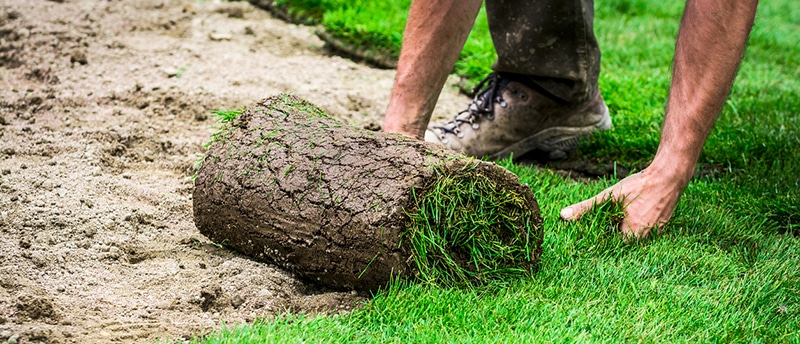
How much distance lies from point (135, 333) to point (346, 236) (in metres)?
0.61

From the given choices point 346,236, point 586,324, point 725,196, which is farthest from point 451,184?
point 725,196

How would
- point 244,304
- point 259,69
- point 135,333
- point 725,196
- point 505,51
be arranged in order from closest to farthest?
point 135,333 → point 244,304 → point 725,196 → point 505,51 → point 259,69

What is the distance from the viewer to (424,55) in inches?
120

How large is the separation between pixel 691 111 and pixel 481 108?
1.13 m

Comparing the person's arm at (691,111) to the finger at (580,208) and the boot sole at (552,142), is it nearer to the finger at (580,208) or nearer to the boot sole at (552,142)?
the finger at (580,208)

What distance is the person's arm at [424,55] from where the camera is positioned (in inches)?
119

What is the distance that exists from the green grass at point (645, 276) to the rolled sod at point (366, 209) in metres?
0.09

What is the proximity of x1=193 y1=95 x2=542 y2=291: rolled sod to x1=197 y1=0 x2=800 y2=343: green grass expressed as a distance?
0.30 ft

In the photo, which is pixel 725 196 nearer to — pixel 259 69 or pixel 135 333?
pixel 135 333

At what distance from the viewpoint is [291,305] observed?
2.27 m

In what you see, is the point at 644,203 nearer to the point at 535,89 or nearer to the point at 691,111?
the point at 691,111

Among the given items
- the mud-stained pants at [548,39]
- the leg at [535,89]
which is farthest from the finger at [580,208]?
the mud-stained pants at [548,39]

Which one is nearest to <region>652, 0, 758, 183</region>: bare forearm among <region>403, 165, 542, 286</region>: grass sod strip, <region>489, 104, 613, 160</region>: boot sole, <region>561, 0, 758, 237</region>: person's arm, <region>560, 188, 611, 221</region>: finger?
<region>561, 0, 758, 237</region>: person's arm

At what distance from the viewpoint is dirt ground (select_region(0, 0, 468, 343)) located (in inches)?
87.8
